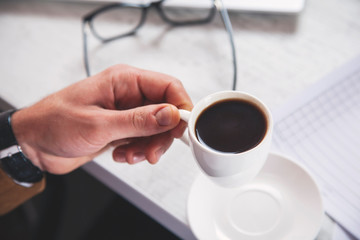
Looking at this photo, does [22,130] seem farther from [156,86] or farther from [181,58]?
[181,58]

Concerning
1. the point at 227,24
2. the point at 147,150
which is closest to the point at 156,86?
the point at 147,150

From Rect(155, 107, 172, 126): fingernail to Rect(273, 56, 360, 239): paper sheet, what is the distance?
22cm

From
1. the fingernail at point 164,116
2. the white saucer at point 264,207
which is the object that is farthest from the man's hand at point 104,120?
the white saucer at point 264,207

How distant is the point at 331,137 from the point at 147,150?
0.32 meters

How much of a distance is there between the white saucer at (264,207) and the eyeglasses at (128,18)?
38 centimetres

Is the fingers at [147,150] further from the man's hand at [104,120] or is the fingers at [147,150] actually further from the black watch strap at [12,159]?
the black watch strap at [12,159]

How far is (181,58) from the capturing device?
707mm

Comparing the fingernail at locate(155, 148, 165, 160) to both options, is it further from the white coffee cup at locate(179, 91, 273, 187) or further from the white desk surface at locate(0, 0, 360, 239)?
the white coffee cup at locate(179, 91, 273, 187)

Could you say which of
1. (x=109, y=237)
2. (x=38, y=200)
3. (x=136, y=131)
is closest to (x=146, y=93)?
(x=136, y=131)

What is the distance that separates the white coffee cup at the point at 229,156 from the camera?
38 cm

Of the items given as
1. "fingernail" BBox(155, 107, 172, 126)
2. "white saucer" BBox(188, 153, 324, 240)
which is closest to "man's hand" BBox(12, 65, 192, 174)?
"fingernail" BBox(155, 107, 172, 126)

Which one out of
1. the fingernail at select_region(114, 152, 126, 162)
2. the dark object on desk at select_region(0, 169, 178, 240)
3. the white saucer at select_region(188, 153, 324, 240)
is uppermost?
the fingernail at select_region(114, 152, 126, 162)

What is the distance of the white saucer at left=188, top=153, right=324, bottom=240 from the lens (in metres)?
0.47

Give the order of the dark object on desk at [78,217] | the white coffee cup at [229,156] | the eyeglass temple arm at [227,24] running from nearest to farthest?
the white coffee cup at [229,156], the eyeglass temple arm at [227,24], the dark object on desk at [78,217]
